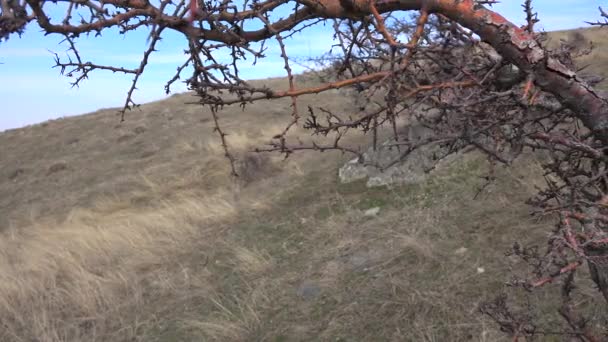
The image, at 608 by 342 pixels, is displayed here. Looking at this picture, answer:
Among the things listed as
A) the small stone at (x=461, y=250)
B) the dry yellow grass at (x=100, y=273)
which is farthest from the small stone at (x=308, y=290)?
the small stone at (x=461, y=250)

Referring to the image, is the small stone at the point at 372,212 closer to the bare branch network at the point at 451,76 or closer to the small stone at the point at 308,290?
the small stone at the point at 308,290

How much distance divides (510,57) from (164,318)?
4.63 metres

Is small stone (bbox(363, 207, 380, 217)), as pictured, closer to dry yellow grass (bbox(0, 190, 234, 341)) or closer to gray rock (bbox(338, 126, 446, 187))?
gray rock (bbox(338, 126, 446, 187))

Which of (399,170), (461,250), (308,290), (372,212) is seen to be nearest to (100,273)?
(308,290)

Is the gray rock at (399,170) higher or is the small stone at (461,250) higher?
the gray rock at (399,170)

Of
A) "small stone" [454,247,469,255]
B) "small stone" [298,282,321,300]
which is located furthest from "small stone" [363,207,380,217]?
"small stone" [454,247,469,255]

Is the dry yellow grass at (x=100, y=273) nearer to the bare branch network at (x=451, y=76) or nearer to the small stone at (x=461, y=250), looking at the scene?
the small stone at (x=461, y=250)

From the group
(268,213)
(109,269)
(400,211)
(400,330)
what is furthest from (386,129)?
(400,330)

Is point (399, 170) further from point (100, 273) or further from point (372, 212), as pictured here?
point (100, 273)

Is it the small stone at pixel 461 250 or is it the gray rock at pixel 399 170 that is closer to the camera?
the small stone at pixel 461 250

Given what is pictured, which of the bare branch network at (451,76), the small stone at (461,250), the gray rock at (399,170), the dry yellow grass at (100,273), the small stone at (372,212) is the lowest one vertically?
the dry yellow grass at (100,273)

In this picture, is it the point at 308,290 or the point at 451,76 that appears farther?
the point at 308,290

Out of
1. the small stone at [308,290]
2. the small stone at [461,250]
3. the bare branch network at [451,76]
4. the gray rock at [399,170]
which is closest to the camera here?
the bare branch network at [451,76]

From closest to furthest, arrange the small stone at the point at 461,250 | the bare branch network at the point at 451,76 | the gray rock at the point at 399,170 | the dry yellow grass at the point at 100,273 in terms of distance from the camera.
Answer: the bare branch network at the point at 451,76, the small stone at the point at 461,250, the dry yellow grass at the point at 100,273, the gray rock at the point at 399,170
